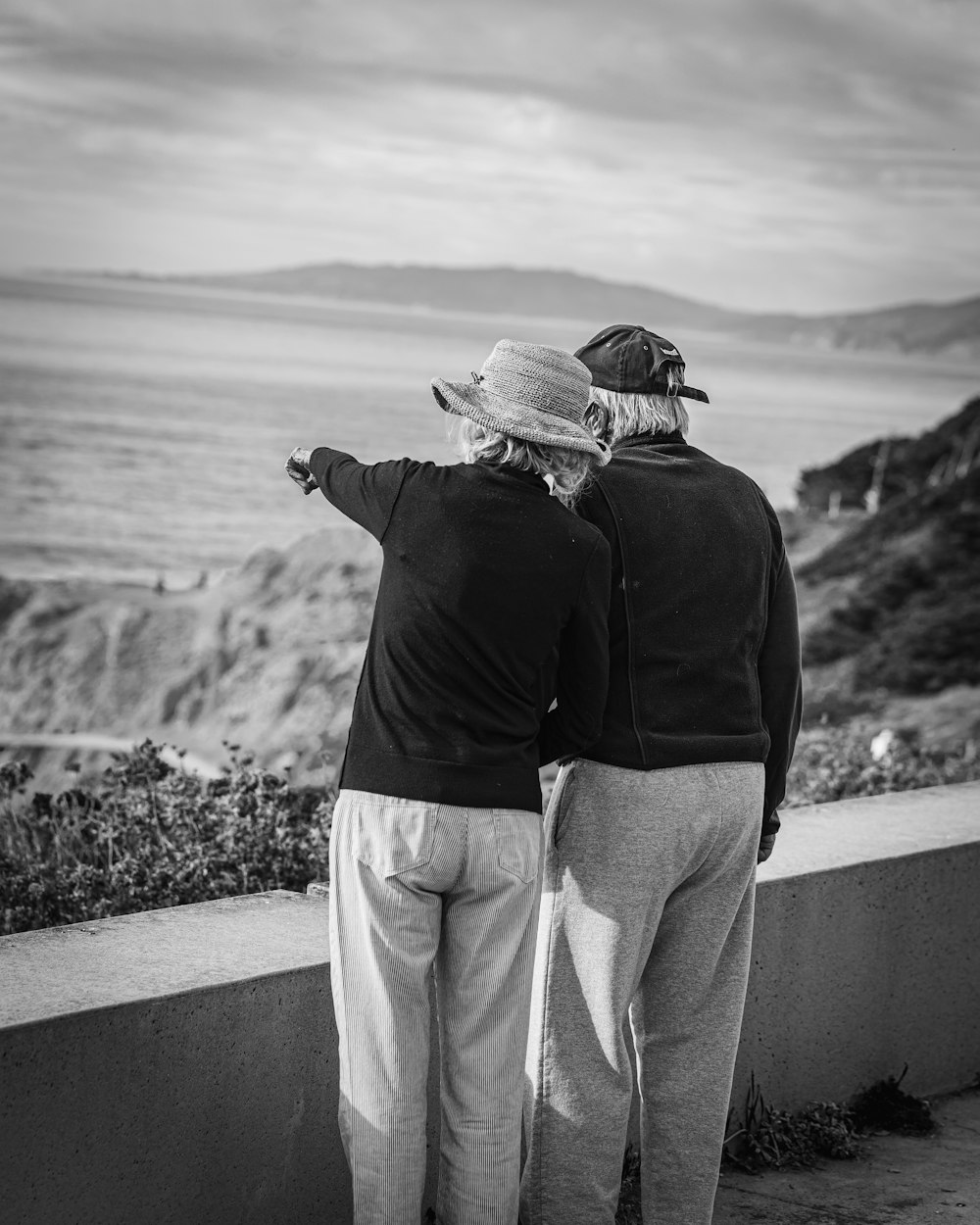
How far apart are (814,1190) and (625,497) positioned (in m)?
1.85

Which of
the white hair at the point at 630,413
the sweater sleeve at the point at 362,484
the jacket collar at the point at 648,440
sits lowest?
the sweater sleeve at the point at 362,484

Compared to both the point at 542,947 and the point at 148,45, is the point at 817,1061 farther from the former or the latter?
the point at 148,45

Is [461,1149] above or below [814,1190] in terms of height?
above

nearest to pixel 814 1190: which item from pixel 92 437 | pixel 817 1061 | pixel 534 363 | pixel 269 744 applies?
pixel 817 1061

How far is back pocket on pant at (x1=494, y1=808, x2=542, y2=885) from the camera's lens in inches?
96.9

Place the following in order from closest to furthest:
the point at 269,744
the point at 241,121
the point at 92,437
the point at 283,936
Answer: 1. the point at 283,936
2. the point at 269,744
3. the point at 92,437
4. the point at 241,121

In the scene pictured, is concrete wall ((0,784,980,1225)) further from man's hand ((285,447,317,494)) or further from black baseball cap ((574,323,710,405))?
black baseball cap ((574,323,710,405))

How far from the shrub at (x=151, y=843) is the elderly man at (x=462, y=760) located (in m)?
1.37

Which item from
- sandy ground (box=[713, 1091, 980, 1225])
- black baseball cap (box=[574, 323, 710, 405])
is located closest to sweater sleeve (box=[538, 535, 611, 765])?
black baseball cap (box=[574, 323, 710, 405])

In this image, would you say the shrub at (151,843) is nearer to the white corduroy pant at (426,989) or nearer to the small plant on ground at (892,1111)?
the white corduroy pant at (426,989)

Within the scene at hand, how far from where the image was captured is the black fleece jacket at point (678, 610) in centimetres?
265

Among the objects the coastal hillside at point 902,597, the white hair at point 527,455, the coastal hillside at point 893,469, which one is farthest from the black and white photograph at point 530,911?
the coastal hillside at point 893,469

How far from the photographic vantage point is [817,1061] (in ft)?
12.2

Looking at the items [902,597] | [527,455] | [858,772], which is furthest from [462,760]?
[902,597]
